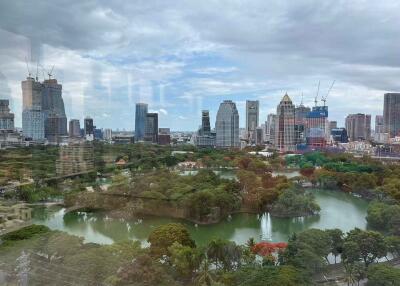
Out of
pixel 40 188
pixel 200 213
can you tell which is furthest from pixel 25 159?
pixel 200 213

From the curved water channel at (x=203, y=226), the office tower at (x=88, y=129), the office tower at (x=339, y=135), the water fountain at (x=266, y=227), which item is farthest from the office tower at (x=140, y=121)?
the office tower at (x=339, y=135)

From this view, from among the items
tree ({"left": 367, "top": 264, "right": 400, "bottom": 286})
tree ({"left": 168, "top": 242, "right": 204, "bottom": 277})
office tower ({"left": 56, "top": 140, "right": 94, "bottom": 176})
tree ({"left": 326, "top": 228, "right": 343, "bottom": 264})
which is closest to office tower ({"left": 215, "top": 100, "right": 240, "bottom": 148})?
office tower ({"left": 56, "top": 140, "right": 94, "bottom": 176})

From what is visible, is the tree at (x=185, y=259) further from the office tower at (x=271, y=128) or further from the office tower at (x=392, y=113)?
the office tower at (x=271, y=128)

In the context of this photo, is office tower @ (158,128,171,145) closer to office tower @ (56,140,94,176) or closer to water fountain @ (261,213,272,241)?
office tower @ (56,140,94,176)

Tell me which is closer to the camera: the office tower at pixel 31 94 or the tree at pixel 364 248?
the tree at pixel 364 248

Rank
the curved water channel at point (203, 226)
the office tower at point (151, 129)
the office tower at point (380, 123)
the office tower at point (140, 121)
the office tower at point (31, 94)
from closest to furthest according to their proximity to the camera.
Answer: the office tower at point (31, 94) < the curved water channel at point (203, 226) < the office tower at point (140, 121) < the office tower at point (151, 129) < the office tower at point (380, 123)

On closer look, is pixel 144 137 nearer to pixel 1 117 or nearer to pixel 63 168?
pixel 63 168
